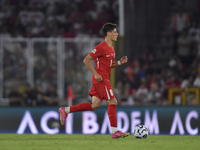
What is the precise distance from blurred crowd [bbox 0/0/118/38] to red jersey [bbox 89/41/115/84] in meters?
7.89

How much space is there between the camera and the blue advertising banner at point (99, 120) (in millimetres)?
10367

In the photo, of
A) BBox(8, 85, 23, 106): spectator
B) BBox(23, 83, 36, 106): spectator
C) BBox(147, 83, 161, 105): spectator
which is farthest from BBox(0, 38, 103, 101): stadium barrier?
BBox(147, 83, 161, 105): spectator

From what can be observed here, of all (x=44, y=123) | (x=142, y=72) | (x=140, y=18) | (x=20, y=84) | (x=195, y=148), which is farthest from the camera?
(x=140, y=18)

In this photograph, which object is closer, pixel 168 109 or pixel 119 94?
pixel 168 109

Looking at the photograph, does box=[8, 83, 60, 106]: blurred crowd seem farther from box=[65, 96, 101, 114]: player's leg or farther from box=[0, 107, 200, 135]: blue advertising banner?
box=[65, 96, 101, 114]: player's leg

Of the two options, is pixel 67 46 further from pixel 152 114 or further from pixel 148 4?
pixel 148 4

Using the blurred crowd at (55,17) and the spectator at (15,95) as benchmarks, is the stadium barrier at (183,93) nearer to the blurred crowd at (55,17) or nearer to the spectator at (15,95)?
the blurred crowd at (55,17)

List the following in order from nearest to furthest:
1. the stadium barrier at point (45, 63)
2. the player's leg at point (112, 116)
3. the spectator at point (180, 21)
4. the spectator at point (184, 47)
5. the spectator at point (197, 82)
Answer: the player's leg at point (112, 116), the stadium barrier at point (45, 63), the spectator at point (197, 82), the spectator at point (184, 47), the spectator at point (180, 21)

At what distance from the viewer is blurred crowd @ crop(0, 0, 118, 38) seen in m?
15.3

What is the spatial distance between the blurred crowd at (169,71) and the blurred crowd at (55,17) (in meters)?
2.15

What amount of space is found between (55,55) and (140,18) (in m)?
4.57

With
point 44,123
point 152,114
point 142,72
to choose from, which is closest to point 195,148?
point 152,114

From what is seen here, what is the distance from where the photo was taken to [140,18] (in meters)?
15.9

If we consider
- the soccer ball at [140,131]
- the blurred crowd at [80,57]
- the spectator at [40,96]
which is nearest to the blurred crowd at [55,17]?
→ the blurred crowd at [80,57]
